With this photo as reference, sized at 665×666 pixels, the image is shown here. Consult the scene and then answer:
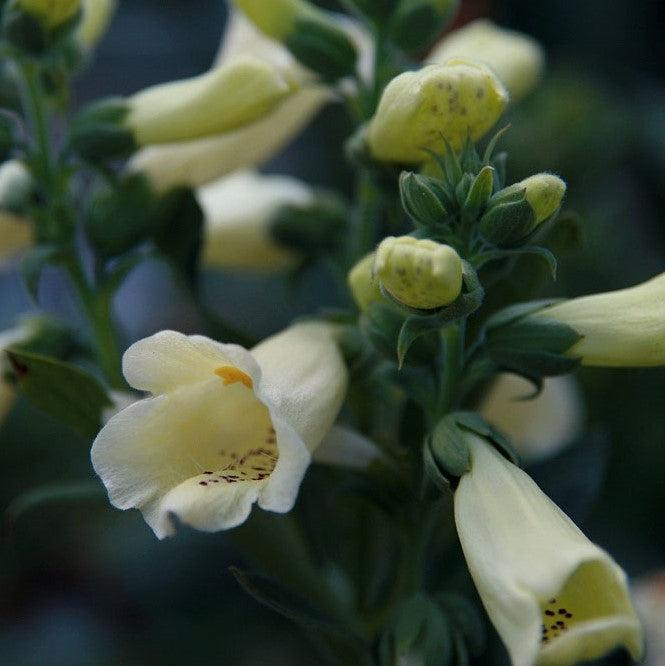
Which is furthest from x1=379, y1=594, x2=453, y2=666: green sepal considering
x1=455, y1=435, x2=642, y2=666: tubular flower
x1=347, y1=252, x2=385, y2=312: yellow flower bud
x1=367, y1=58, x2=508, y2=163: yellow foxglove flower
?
x1=367, y1=58, x2=508, y2=163: yellow foxglove flower

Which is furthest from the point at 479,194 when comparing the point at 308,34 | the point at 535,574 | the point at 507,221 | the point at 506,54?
the point at 506,54

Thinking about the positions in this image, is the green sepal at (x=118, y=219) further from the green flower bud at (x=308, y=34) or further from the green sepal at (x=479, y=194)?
the green sepal at (x=479, y=194)

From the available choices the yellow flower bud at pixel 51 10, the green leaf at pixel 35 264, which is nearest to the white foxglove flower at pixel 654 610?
the green leaf at pixel 35 264

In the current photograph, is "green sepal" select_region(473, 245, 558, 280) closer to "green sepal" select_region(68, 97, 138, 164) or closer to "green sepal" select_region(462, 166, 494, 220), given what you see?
"green sepal" select_region(462, 166, 494, 220)

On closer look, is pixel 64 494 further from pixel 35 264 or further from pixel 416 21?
pixel 416 21

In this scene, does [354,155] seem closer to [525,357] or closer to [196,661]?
[525,357]
